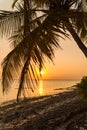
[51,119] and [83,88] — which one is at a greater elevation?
[83,88]

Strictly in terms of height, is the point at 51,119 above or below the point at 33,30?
below

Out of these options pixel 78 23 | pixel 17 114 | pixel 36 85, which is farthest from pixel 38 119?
pixel 78 23

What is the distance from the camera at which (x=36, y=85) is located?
13.0 metres

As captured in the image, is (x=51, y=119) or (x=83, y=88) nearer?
(x=83, y=88)

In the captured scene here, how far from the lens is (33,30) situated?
12.7 m

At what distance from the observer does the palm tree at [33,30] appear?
40.9ft

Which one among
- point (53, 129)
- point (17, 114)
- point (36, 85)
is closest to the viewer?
point (53, 129)

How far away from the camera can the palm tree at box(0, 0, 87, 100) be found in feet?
40.9

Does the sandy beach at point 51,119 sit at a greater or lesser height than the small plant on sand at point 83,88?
lesser

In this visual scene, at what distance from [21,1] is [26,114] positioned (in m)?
4.30

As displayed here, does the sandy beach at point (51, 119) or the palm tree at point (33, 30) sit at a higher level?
the palm tree at point (33, 30)

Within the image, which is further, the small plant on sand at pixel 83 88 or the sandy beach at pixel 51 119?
the small plant on sand at pixel 83 88

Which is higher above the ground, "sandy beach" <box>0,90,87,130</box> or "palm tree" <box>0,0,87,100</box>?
"palm tree" <box>0,0,87,100</box>

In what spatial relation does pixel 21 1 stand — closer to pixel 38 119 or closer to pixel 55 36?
pixel 55 36
